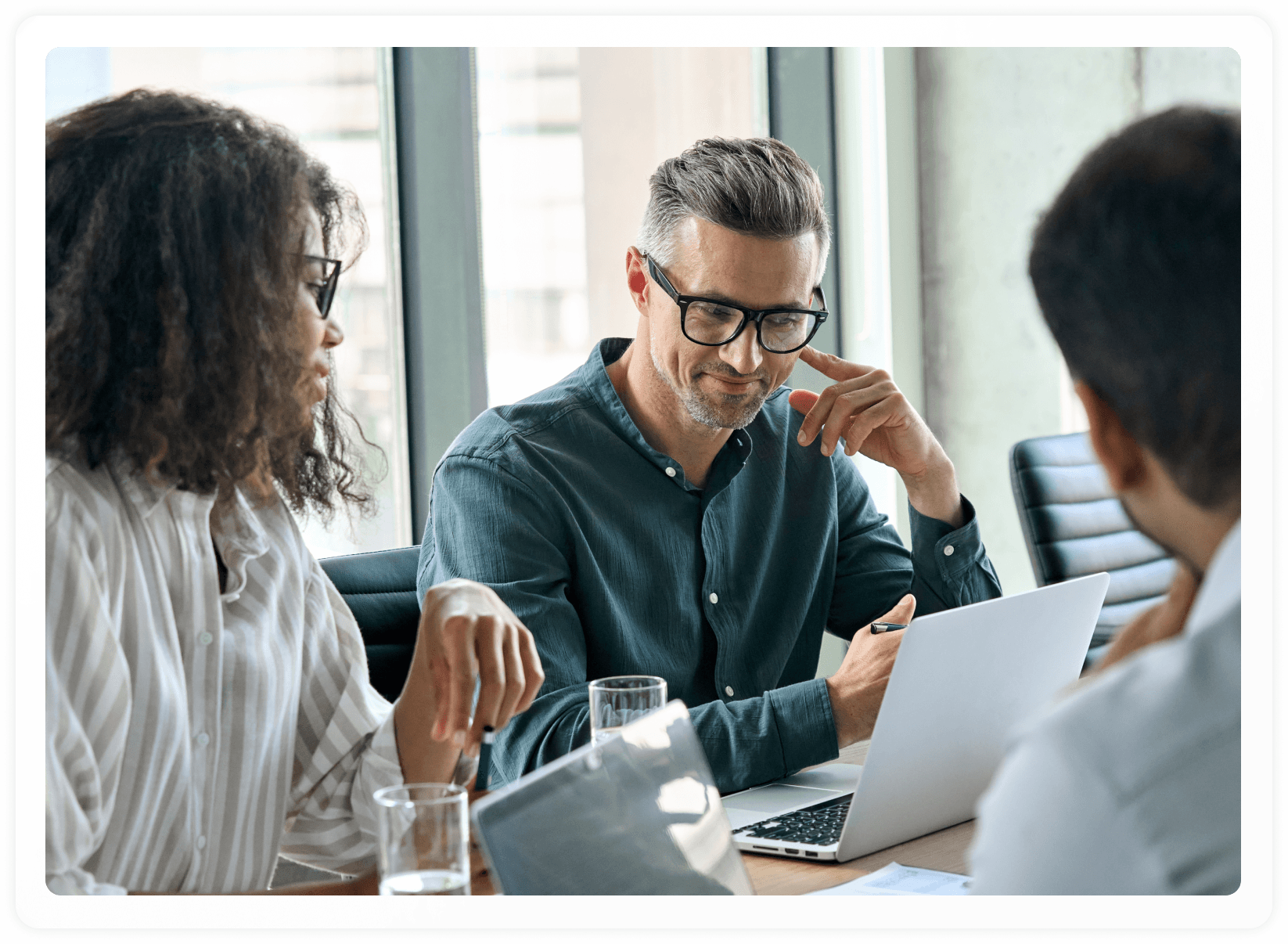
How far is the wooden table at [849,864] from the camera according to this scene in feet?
3.53

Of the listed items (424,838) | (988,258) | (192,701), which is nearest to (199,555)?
(192,701)

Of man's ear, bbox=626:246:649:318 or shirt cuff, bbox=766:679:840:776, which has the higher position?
man's ear, bbox=626:246:649:318

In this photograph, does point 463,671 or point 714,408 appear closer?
point 463,671

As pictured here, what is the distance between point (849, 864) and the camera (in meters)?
1.13

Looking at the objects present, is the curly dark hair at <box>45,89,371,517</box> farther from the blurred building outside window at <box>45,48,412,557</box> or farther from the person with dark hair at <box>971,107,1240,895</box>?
the blurred building outside window at <box>45,48,412,557</box>

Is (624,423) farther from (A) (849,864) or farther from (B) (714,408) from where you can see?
(A) (849,864)

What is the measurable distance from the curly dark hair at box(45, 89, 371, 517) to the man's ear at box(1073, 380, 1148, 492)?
77 cm

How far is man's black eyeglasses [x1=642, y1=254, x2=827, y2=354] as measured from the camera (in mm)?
1641

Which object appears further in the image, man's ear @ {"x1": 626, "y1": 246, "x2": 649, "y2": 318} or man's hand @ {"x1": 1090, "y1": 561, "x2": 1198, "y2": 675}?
man's ear @ {"x1": 626, "y1": 246, "x2": 649, "y2": 318}

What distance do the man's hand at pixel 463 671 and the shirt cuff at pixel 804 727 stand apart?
0.34 meters

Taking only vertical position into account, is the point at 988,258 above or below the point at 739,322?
above

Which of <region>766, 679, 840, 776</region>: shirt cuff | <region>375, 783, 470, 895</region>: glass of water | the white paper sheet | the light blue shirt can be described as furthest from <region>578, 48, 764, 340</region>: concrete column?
the light blue shirt

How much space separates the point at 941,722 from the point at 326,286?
0.74 meters

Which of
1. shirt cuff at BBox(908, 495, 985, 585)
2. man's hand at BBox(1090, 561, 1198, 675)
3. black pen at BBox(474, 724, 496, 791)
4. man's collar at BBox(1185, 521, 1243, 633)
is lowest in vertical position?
black pen at BBox(474, 724, 496, 791)
